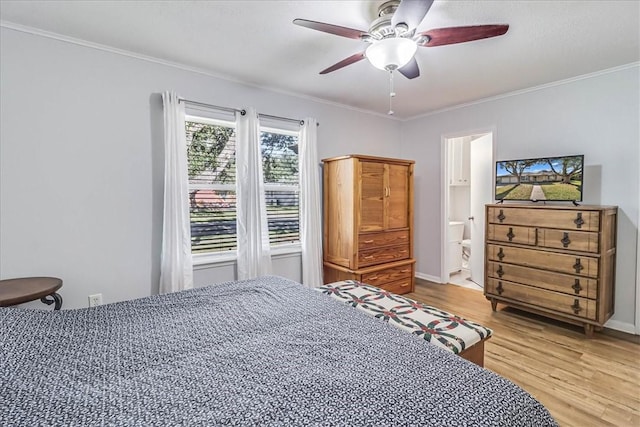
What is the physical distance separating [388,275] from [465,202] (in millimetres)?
2570

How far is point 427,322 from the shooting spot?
68.5 inches

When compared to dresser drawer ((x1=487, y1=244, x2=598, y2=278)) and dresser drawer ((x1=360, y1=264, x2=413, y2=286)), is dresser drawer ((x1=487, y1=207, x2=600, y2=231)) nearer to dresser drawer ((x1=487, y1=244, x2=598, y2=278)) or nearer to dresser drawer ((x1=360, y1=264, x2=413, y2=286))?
dresser drawer ((x1=487, y1=244, x2=598, y2=278))

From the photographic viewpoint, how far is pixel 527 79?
10.2 ft

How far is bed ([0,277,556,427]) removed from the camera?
0.84 m

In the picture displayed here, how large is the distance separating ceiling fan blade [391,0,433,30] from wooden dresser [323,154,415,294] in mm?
1755

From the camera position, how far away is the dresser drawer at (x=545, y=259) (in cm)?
270

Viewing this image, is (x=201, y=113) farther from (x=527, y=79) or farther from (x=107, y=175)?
→ (x=527, y=79)

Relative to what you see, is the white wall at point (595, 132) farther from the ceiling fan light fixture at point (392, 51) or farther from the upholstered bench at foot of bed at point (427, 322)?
the ceiling fan light fixture at point (392, 51)

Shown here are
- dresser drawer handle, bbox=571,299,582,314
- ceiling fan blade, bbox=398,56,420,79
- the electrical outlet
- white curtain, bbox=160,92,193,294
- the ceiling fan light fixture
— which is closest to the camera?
the ceiling fan light fixture

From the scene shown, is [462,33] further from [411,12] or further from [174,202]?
[174,202]

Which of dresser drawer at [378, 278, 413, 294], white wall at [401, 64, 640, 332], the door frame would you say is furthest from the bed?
the door frame

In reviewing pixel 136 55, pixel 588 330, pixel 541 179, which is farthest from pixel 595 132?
pixel 136 55

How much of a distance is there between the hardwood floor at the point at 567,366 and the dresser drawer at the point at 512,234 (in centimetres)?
79

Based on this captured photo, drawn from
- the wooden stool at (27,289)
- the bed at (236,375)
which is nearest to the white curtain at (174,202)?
the wooden stool at (27,289)
